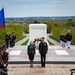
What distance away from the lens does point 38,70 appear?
1462cm

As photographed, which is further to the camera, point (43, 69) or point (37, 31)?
point (37, 31)

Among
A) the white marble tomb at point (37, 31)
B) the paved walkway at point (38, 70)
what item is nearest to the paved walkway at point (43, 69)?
the paved walkway at point (38, 70)

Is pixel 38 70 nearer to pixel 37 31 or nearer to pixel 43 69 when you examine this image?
pixel 43 69

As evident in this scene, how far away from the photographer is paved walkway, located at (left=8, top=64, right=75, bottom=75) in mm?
14023

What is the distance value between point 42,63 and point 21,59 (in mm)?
2253

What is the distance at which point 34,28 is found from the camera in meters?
21.8

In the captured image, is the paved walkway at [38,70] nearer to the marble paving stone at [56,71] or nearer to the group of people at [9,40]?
the marble paving stone at [56,71]

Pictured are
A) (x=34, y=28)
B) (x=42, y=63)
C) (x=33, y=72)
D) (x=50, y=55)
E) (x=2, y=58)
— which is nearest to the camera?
(x=2, y=58)

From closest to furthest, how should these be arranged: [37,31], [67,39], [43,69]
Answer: [43,69] → [37,31] → [67,39]

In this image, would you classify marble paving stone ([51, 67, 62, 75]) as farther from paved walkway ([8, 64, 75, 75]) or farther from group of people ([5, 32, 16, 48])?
group of people ([5, 32, 16, 48])

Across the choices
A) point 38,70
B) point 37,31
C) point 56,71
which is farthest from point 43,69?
point 37,31

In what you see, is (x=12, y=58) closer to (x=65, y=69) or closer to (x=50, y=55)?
(x=50, y=55)

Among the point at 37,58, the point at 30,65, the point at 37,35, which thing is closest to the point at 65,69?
the point at 30,65

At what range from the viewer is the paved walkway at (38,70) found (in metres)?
14.0
